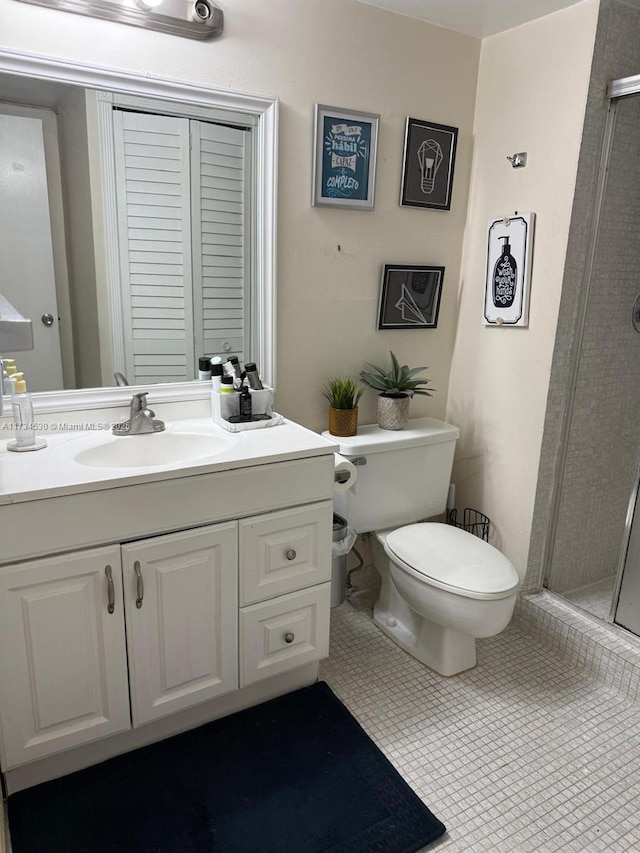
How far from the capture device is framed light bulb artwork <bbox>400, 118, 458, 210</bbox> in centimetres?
209

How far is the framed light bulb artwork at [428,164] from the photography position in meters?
2.09

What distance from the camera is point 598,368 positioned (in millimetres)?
2131

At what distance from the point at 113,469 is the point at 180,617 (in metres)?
0.44

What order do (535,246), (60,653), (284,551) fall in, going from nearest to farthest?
(60,653), (284,551), (535,246)

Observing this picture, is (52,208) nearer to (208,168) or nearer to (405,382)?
(208,168)

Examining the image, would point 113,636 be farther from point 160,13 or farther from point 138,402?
point 160,13

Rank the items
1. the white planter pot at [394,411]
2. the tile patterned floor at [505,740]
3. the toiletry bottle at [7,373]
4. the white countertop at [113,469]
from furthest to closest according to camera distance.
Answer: the white planter pot at [394,411]
the toiletry bottle at [7,373]
the tile patterned floor at [505,740]
the white countertop at [113,469]

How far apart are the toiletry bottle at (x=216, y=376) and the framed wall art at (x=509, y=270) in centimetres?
104

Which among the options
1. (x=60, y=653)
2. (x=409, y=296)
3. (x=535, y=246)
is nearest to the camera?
(x=60, y=653)

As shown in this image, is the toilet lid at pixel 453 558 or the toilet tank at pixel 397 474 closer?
the toilet lid at pixel 453 558

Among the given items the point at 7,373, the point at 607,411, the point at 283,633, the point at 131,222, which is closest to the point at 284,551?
the point at 283,633

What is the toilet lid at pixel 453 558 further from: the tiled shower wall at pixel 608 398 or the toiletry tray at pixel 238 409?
the toiletry tray at pixel 238 409

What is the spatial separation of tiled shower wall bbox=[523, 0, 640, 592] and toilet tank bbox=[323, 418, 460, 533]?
358mm

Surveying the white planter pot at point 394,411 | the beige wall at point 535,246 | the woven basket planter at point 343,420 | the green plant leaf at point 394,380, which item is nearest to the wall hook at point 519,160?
the beige wall at point 535,246
